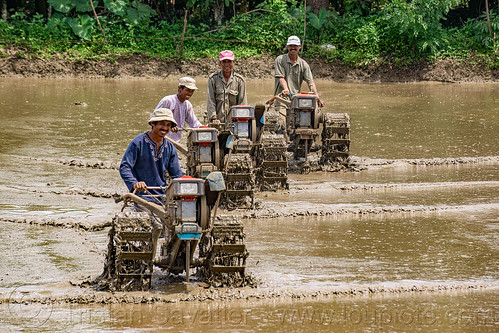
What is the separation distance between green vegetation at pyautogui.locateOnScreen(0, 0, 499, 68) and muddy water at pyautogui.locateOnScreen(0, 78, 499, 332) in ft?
17.5

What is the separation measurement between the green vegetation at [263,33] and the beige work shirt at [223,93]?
10.6 m

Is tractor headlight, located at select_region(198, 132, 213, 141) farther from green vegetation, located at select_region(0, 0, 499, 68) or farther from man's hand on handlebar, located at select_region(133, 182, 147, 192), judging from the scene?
green vegetation, located at select_region(0, 0, 499, 68)

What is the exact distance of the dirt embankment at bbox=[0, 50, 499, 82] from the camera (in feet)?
69.1

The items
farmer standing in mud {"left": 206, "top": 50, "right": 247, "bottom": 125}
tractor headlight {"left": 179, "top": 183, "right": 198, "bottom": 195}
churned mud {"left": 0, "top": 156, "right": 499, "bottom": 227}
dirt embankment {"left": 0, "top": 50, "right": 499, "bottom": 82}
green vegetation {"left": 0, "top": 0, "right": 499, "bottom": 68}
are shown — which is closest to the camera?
tractor headlight {"left": 179, "top": 183, "right": 198, "bottom": 195}

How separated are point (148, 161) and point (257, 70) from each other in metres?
14.7

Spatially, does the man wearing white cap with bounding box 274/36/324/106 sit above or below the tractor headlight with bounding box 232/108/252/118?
above

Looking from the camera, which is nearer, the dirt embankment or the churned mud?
the churned mud

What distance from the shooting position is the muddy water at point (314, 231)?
21.2 ft

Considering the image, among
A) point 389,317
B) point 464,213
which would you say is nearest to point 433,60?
point 464,213

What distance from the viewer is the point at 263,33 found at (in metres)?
22.9

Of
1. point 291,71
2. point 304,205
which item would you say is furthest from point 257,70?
point 304,205

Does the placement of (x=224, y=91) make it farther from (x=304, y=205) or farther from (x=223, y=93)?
(x=304, y=205)

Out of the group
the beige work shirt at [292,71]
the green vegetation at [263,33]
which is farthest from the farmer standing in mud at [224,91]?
the green vegetation at [263,33]

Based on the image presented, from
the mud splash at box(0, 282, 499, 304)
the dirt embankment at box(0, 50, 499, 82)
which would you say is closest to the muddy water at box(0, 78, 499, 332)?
the mud splash at box(0, 282, 499, 304)
